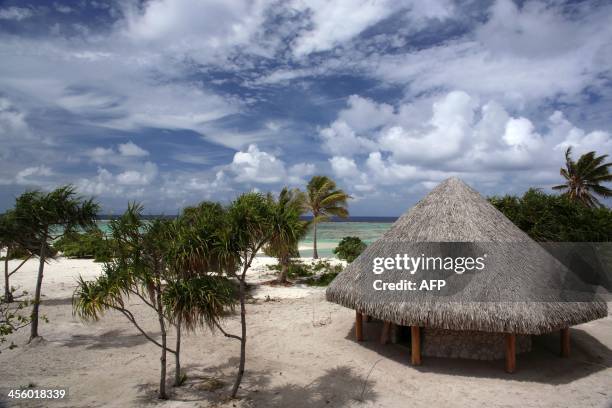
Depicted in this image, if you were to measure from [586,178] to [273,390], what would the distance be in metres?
30.8

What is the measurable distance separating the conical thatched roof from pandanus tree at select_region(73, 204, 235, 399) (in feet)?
15.6

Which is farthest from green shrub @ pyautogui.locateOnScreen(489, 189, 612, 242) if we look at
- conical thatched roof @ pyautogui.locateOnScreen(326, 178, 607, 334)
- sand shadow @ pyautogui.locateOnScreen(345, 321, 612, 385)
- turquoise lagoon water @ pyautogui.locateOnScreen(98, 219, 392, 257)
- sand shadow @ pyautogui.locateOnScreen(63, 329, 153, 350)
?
sand shadow @ pyautogui.locateOnScreen(63, 329, 153, 350)

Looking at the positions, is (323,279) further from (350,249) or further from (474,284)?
(474,284)

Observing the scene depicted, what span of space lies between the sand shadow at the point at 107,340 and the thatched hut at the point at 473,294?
7.17m

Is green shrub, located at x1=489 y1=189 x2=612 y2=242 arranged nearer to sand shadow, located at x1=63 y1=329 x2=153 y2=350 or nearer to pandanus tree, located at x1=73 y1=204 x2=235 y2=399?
pandanus tree, located at x1=73 y1=204 x2=235 y2=399

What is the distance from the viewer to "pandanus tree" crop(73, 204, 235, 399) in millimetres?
7859

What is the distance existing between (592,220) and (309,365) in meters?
18.7

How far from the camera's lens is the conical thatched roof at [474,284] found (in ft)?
31.6

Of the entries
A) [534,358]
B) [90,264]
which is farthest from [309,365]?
[90,264]

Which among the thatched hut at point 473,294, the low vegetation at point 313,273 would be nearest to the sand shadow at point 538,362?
the thatched hut at point 473,294

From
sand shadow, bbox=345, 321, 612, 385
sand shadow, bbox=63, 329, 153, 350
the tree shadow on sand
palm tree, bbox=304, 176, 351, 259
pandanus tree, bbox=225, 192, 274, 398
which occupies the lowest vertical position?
the tree shadow on sand

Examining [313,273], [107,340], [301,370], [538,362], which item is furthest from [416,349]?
[313,273]

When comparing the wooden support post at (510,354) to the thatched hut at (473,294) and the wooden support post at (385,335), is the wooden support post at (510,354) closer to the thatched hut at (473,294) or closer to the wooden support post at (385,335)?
the thatched hut at (473,294)

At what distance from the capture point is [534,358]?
11.1 metres
